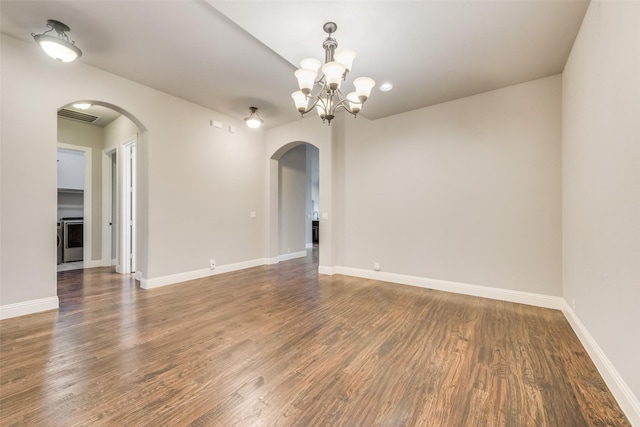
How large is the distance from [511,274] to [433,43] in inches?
120

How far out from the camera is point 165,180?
4.17 metres

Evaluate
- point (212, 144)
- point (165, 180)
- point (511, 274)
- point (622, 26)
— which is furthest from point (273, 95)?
point (511, 274)

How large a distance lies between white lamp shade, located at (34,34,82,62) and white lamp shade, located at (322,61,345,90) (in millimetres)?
2541

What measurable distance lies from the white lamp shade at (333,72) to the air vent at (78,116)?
17.1 ft

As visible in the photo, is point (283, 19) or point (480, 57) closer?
point (283, 19)

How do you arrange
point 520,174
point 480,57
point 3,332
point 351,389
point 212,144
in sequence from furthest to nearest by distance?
point 212,144 < point 520,174 < point 480,57 < point 3,332 < point 351,389

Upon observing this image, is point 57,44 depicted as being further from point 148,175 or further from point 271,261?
point 271,261

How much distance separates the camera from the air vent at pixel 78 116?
4.70 m

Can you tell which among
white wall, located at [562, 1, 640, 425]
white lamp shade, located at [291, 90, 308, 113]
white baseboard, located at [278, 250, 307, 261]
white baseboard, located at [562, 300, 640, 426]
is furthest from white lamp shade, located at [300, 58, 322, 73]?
white baseboard, located at [278, 250, 307, 261]

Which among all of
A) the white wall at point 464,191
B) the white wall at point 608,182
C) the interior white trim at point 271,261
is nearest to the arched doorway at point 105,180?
the interior white trim at point 271,261

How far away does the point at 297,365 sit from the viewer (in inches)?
78.2

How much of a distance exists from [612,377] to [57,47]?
5.29 meters

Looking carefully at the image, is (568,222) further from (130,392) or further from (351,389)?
(130,392)

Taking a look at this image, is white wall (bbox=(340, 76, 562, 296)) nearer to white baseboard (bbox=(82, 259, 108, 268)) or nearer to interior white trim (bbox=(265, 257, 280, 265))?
interior white trim (bbox=(265, 257, 280, 265))
